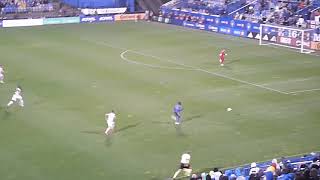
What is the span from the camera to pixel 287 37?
55531mm

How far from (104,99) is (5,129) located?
7562 mm

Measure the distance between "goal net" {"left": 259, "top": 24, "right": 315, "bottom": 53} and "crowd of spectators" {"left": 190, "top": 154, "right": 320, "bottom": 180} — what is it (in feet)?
107

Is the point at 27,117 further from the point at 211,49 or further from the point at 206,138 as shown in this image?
the point at 211,49

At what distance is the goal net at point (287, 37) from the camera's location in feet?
175

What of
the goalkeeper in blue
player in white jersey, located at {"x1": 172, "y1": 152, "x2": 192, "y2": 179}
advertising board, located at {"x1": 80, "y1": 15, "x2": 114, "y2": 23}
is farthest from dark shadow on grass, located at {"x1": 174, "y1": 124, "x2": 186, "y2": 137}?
advertising board, located at {"x1": 80, "y1": 15, "x2": 114, "y2": 23}

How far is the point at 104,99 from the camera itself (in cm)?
3559

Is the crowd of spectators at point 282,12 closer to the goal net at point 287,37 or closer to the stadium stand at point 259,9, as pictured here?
the stadium stand at point 259,9

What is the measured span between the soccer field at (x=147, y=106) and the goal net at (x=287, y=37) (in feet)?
5.86

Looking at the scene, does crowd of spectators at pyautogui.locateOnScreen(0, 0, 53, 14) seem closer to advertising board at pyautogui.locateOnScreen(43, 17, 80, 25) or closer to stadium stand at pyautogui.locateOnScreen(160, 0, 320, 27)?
advertising board at pyautogui.locateOnScreen(43, 17, 80, 25)

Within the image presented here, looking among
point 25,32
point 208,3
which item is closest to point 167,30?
Answer: point 208,3

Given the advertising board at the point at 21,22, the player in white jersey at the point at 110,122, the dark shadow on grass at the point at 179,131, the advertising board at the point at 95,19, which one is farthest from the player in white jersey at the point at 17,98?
the advertising board at the point at 95,19

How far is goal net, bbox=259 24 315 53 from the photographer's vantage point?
53334mm

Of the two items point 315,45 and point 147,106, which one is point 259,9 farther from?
point 147,106

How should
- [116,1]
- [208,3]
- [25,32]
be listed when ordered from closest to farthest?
[25,32] < [208,3] < [116,1]
